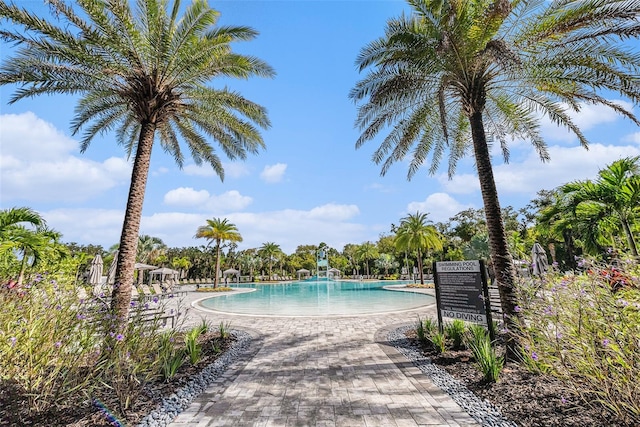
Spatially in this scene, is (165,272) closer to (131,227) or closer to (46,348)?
(131,227)

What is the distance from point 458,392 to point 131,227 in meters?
6.75

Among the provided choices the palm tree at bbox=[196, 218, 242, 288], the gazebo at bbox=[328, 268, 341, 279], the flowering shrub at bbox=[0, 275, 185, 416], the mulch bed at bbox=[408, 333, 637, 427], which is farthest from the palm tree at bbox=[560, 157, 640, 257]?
the gazebo at bbox=[328, 268, 341, 279]

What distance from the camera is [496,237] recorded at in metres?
5.41

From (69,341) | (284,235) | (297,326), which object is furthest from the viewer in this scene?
(284,235)

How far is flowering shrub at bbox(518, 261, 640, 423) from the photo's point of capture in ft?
8.85

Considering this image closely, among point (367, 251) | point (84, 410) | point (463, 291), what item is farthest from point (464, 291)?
point (367, 251)

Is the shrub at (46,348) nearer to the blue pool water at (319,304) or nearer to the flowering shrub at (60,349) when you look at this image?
the flowering shrub at (60,349)

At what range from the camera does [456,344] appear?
19.3 feet

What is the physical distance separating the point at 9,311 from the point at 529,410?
6395 mm

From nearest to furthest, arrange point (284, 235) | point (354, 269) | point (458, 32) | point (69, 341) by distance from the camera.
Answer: point (69, 341)
point (458, 32)
point (284, 235)
point (354, 269)

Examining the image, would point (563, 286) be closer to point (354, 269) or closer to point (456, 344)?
point (456, 344)

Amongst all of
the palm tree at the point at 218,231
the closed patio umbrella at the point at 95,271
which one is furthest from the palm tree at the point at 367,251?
the closed patio umbrella at the point at 95,271

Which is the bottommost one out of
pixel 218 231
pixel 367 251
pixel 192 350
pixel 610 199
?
pixel 192 350

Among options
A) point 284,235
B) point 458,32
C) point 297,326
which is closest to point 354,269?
point 284,235
